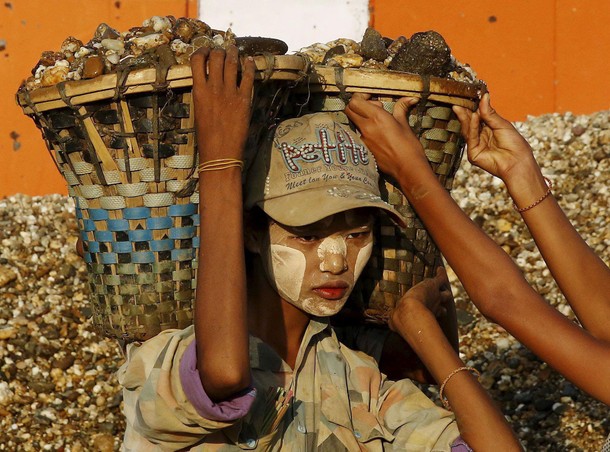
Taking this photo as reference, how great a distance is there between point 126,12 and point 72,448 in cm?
308

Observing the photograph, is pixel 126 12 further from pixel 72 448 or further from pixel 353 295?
pixel 353 295

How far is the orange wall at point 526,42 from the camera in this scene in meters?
7.27

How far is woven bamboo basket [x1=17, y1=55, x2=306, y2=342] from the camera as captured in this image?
9.37 ft

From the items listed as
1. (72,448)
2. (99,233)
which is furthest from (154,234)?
(72,448)

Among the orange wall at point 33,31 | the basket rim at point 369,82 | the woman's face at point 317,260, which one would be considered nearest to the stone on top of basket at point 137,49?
the basket rim at point 369,82

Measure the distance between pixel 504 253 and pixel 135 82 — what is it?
1.10 m

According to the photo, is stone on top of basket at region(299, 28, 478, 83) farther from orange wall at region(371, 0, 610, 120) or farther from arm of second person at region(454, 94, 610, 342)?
orange wall at region(371, 0, 610, 120)

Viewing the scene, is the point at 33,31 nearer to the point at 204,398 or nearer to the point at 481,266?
the point at 481,266

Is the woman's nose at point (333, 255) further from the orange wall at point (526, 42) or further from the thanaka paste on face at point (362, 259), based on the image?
the orange wall at point (526, 42)

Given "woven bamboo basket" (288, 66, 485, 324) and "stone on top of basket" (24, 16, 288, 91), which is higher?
"stone on top of basket" (24, 16, 288, 91)

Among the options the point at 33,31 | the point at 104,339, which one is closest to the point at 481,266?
the point at 104,339

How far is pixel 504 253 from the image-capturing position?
3.00 m

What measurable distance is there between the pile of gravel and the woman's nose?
2.53 meters

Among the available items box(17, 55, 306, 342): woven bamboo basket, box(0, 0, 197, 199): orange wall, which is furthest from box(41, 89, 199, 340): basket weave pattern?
box(0, 0, 197, 199): orange wall
